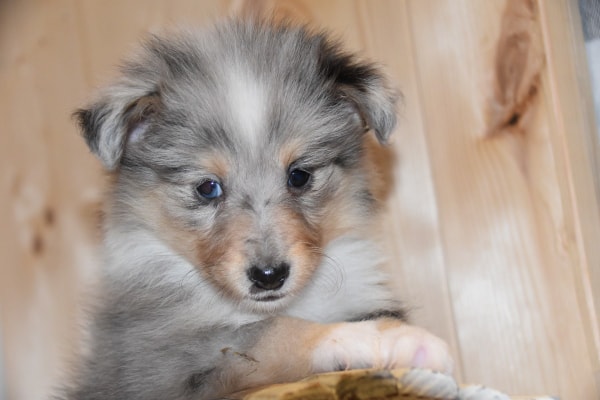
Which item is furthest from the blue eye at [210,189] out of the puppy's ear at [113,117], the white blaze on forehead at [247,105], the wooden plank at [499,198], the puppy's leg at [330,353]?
the wooden plank at [499,198]

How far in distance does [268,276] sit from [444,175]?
998mm

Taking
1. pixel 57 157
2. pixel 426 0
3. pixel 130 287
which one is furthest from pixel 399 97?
pixel 57 157

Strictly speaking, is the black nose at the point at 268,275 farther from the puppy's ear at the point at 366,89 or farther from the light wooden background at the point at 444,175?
the light wooden background at the point at 444,175

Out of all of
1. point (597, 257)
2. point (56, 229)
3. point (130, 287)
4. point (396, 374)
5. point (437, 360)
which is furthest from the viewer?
point (56, 229)

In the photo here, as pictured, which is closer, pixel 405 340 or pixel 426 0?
pixel 405 340

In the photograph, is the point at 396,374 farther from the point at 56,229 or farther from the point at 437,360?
the point at 56,229

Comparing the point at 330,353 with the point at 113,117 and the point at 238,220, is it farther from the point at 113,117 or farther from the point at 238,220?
the point at 113,117

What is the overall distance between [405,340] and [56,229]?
171 centimetres

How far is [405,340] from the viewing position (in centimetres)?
207

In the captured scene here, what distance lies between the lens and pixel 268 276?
218cm

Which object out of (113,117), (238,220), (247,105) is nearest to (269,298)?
(238,220)

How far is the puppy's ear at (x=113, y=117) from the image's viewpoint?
238 centimetres

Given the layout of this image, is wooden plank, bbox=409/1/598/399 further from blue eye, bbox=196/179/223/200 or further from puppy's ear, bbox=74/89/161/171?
puppy's ear, bbox=74/89/161/171

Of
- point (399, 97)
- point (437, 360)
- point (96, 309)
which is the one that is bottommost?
point (437, 360)
